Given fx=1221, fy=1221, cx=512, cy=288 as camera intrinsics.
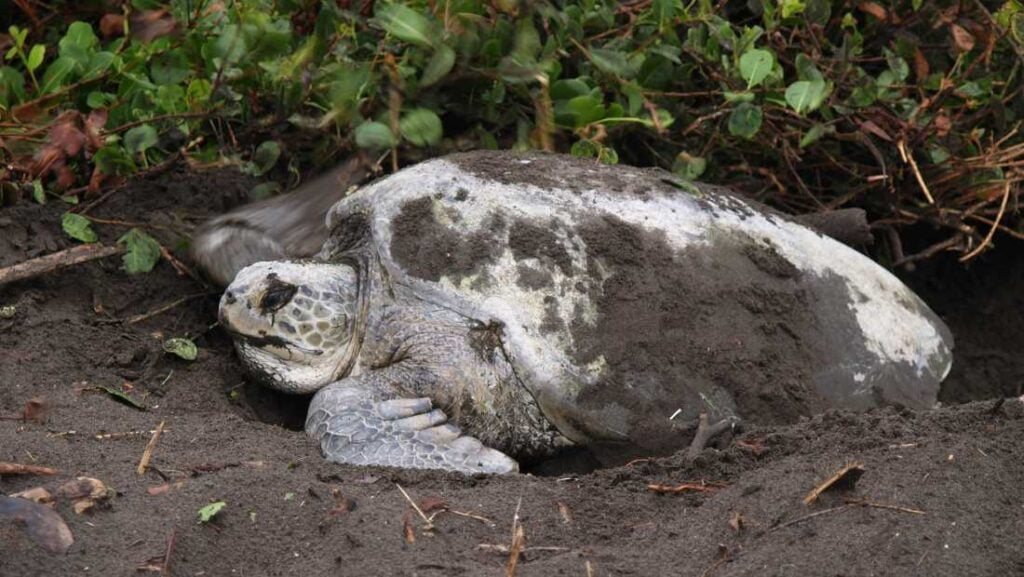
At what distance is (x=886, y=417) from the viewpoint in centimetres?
250

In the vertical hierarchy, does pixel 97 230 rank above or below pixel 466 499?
below

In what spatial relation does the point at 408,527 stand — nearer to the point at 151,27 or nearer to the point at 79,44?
the point at 151,27

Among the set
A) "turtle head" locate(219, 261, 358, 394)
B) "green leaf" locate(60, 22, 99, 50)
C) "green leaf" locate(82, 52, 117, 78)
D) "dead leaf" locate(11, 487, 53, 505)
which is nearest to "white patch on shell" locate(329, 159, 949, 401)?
"turtle head" locate(219, 261, 358, 394)

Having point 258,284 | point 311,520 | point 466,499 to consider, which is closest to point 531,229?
point 258,284

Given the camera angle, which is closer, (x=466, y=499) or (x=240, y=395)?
(x=466, y=499)

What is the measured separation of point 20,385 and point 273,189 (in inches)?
43.1

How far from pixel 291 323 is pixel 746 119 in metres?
1.54

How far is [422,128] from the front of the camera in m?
3.48

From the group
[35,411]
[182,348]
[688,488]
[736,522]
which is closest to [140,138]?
[182,348]

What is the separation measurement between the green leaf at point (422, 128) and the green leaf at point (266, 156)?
42 cm

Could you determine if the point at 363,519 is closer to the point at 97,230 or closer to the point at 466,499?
the point at 466,499

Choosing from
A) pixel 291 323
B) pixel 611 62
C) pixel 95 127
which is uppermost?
pixel 611 62

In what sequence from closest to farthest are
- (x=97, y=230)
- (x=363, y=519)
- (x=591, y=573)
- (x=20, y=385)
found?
(x=591, y=573)
(x=363, y=519)
(x=20, y=385)
(x=97, y=230)

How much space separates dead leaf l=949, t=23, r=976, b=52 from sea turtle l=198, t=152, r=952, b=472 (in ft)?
3.41
